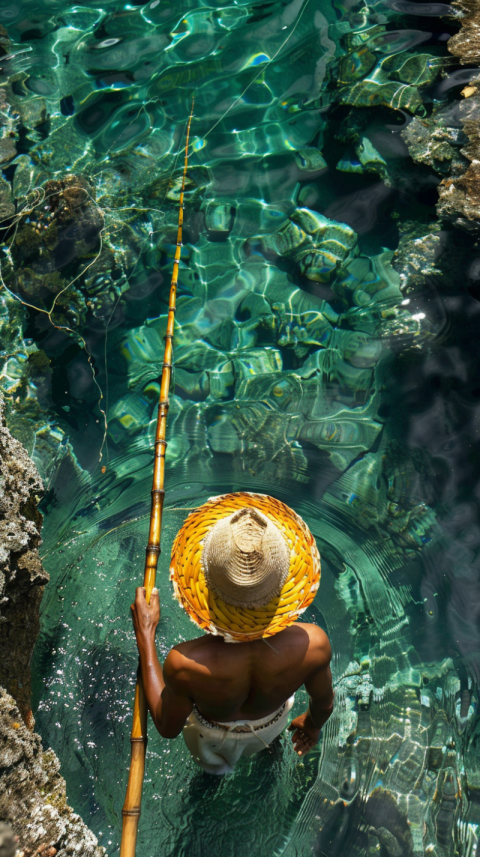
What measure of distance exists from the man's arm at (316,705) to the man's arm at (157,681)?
559 mm

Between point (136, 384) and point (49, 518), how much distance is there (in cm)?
124

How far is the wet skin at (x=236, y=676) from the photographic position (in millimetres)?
2354

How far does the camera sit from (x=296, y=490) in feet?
13.9

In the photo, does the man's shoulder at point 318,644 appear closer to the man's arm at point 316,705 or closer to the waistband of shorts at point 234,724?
the man's arm at point 316,705

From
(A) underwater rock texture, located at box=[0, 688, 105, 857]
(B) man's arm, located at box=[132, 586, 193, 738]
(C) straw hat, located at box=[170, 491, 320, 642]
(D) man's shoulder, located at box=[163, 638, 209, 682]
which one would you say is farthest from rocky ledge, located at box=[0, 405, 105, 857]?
(C) straw hat, located at box=[170, 491, 320, 642]

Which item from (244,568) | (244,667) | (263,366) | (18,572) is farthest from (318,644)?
(263,366)

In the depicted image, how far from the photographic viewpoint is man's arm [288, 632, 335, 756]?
2.53 metres

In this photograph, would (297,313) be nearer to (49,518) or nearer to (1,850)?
Answer: (49,518)

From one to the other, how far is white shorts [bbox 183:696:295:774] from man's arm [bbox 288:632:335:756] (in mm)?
158

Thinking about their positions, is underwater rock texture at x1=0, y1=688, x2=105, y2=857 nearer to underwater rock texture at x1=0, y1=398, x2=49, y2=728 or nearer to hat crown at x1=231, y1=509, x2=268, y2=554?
underwater rock texture at x1=0, y1=398, x2=49, y2=728

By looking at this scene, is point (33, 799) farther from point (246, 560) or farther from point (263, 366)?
point (263, 366)

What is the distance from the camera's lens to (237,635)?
88.2 inches

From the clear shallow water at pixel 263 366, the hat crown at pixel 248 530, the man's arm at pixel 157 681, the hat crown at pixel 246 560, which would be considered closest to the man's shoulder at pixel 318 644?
the hat crown at pixel 246 560

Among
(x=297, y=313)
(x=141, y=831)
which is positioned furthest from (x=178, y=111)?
(x=141, y=831)
